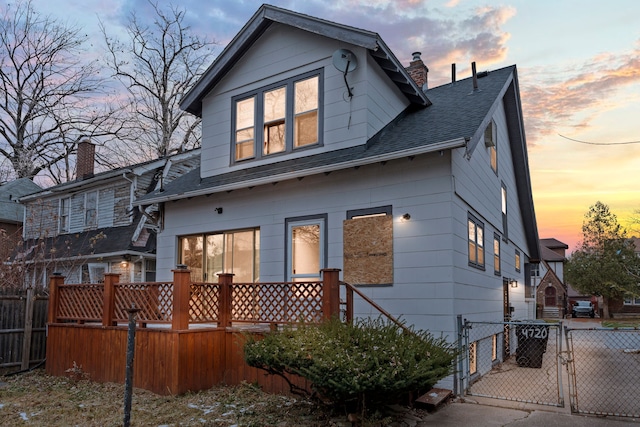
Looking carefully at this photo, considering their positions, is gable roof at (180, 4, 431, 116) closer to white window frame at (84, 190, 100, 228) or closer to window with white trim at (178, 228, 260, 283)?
window with white trim at (178, 228, 260, 283)

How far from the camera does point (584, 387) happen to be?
28.3 feet

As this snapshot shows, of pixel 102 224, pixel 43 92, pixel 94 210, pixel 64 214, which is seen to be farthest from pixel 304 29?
pixel 43 92

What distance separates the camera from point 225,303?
7969 mm

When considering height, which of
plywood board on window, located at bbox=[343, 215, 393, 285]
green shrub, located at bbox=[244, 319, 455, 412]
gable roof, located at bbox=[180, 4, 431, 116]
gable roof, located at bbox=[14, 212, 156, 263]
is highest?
gable roof, located at bbox=[180, 4, 431, 116]

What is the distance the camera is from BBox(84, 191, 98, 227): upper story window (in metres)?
17.4

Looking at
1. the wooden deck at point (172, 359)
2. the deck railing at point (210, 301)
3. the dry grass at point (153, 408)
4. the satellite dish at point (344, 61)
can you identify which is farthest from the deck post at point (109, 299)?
the satellite dish at point (344, 61)

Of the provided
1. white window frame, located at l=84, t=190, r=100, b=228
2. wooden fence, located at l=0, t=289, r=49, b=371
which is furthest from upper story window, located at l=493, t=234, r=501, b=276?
white window frame, located at l=84, t=190, r=100, b=228

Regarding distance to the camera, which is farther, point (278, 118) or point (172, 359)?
point (278, 118)

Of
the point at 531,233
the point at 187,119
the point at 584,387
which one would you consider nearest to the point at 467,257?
the point at 584,387

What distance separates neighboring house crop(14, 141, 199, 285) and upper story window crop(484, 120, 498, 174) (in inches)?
356

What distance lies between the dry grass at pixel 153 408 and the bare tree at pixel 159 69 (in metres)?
18.3

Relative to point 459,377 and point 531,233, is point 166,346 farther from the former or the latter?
point 531,233

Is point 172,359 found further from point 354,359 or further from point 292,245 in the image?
point 354,359

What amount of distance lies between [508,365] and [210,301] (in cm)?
752
